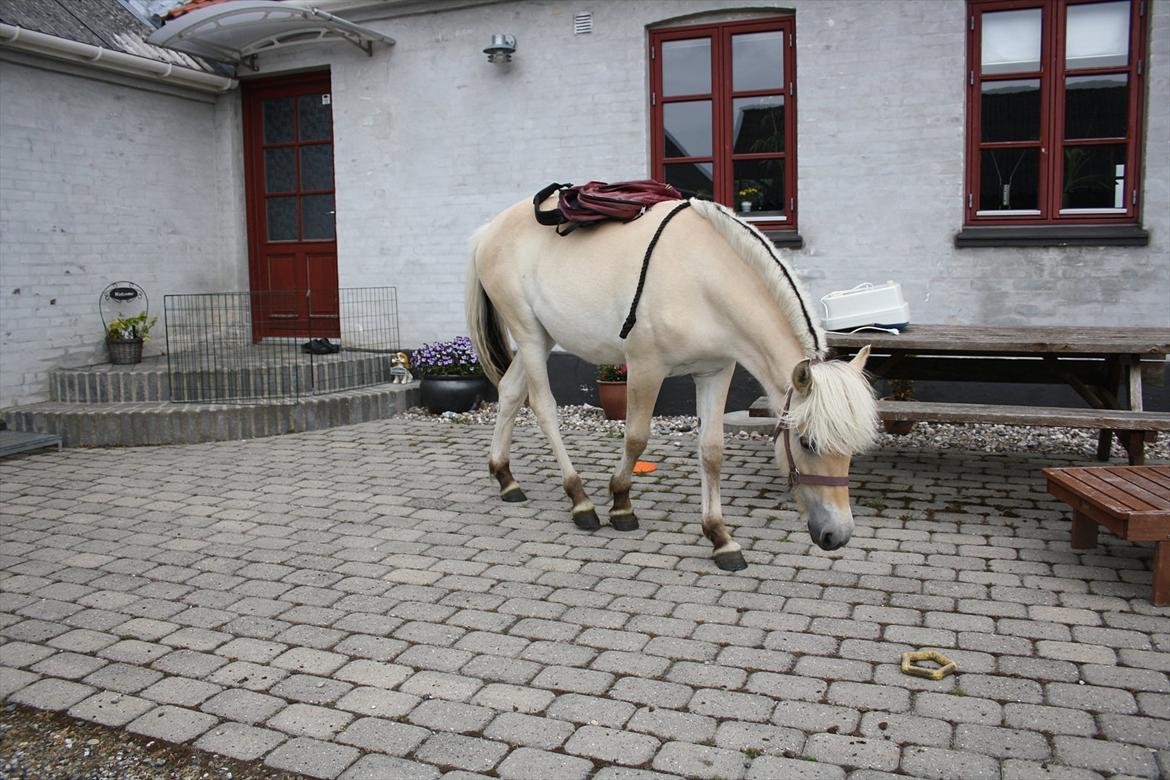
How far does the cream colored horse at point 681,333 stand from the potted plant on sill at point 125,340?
15.4ft

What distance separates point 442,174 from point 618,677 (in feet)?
22.2

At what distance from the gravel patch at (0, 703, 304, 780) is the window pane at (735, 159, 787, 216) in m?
6.61

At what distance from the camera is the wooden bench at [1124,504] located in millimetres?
3875

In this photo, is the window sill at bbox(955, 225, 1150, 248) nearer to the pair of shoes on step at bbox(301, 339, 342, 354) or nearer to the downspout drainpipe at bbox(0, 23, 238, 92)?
the pair of shoes on step at bbox(301, 339, 342, 354)

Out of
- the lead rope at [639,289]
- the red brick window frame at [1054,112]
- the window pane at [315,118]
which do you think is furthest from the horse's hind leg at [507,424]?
the window pane at [315,118]

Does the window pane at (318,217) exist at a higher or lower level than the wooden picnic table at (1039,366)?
higher

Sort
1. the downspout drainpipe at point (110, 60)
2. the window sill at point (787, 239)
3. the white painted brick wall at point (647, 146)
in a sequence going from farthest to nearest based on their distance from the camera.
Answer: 1. the window sill at point (787, 239)
2. the downspout drainpipe at point (110, 60)
3. the white painted brick wall at point (647, 146)

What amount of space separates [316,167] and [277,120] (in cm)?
70

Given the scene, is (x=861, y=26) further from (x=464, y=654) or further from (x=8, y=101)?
(x=8, y=101)

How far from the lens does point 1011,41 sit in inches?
294

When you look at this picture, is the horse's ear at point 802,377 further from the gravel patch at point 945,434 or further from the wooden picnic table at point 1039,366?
the gravel patch at point 945,434

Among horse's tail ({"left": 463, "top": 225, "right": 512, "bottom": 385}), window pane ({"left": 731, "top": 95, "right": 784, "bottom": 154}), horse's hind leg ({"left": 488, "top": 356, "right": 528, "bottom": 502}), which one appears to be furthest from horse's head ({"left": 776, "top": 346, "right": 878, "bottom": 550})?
window pane ({"left": 731, "top": 95, "right": 784, "bottom": 154})

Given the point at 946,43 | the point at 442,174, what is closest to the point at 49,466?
the point at 442,174

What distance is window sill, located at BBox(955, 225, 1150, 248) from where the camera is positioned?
714 cm
